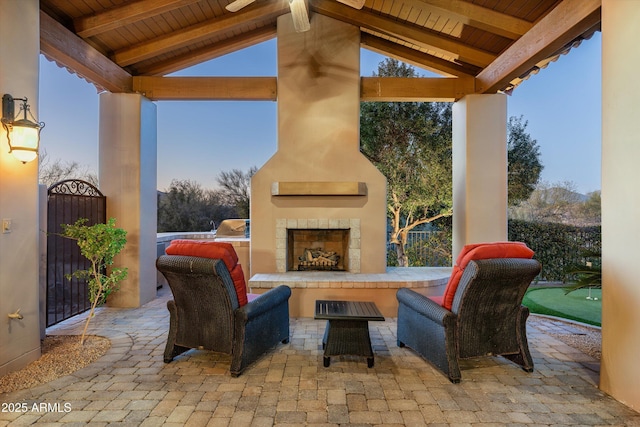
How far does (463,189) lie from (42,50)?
19.1ft

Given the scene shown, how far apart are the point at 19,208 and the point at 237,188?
8534mm

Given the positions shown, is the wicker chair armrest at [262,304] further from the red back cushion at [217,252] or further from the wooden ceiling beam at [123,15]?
the wooden ceiling beam at [123,15]

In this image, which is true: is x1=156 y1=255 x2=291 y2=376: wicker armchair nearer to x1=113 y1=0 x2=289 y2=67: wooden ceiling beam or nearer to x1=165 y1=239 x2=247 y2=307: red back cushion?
x1=165 y1=239 x2=247 y2=307: red back cushion

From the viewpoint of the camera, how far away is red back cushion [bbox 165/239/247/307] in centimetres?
262

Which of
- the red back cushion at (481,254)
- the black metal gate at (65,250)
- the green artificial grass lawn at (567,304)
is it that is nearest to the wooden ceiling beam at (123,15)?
the black metal gate at (65,250)

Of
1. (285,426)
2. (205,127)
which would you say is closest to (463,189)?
(285,426)

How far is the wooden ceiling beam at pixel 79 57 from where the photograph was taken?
11.5ft

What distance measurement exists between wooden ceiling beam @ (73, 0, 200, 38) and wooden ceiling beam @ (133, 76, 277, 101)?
3.82 feet

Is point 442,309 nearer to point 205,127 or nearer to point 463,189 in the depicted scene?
point 463,189

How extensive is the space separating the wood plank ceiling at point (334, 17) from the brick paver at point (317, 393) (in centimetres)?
322

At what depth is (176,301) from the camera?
287 cm

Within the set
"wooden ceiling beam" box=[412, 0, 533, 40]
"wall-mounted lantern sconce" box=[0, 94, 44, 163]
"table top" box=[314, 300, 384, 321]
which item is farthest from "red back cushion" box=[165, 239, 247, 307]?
"wooden ceiling beam" box=[412, 0, 533, 40]

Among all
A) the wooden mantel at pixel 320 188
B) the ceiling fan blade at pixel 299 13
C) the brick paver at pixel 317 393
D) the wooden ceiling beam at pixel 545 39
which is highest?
the ceiling fan blade at pixel 299 13

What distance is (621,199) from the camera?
7.51ft
